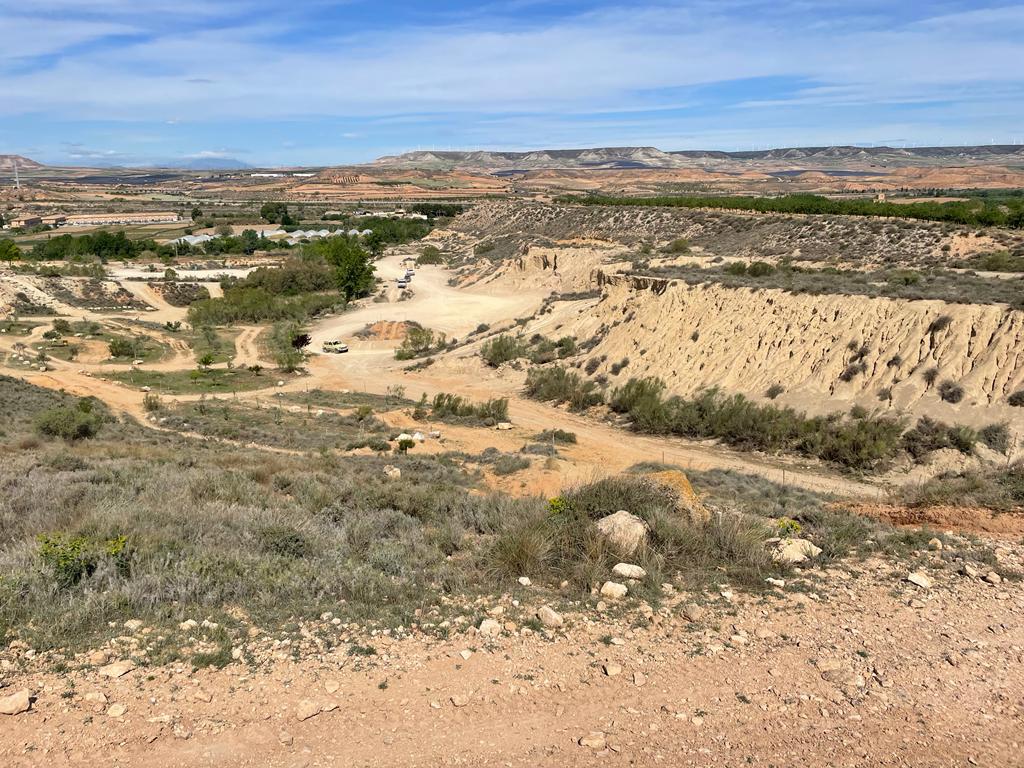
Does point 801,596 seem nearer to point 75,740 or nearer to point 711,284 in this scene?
point 75,740

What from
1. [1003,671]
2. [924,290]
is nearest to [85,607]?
[1003,671]

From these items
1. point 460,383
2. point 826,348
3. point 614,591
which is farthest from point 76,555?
point 460,383

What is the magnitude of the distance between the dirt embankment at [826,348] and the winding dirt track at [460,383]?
13.2 feet

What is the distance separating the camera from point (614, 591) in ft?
24.3

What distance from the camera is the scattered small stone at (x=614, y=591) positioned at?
7.39m

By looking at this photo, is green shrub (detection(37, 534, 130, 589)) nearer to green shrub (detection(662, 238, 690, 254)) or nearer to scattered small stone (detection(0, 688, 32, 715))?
scattered small stone (detection(0, 688, 32, 715))

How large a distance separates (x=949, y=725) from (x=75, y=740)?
642 cm

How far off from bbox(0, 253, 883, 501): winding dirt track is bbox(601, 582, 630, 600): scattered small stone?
730cm

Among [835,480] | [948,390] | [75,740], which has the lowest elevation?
[835,480]

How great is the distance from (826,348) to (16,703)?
24.3m

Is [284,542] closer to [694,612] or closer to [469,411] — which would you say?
[694,612]

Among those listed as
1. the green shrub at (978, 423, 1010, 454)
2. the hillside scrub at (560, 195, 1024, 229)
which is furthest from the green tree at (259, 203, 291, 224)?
the green shrub at (978, 423, 1010, 454)

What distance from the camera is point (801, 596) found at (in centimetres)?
740

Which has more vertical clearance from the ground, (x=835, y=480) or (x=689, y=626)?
(x=689, y=626)
